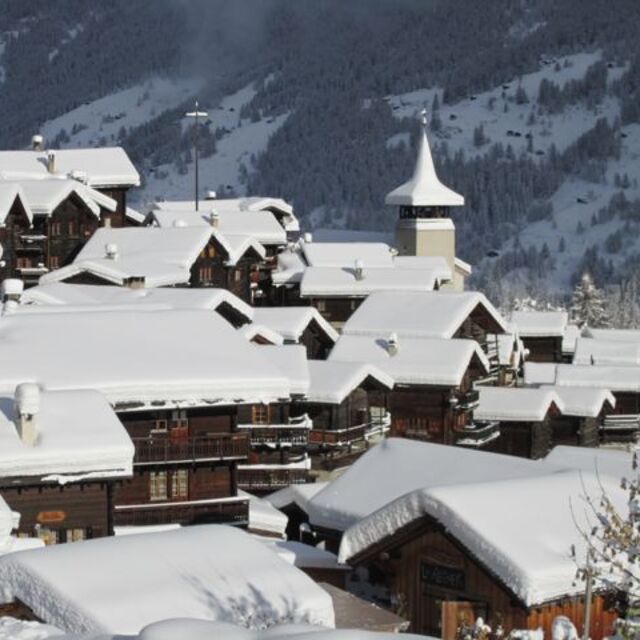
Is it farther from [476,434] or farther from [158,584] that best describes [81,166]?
[158,584]

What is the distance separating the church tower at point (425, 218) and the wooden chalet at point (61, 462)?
6185 centimetres

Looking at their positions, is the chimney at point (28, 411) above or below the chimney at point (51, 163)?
below

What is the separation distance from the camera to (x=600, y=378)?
214 feet

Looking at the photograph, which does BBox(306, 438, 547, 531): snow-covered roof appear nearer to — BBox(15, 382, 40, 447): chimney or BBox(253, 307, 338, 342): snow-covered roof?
BBox(15, 382, 40, 447): chimney

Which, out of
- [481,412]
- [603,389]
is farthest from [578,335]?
[481,412]

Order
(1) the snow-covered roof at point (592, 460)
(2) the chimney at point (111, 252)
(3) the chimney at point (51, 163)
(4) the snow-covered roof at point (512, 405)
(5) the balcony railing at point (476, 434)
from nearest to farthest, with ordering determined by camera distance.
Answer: (1) the snow-covered roof at point (592, 460)
(5) the balcony railing at point (476, 434)
(4) the snow-covered roof at point (512, 405)
(2) the chimney at point (111, 252)
(3) the chimney at point (51, 163)

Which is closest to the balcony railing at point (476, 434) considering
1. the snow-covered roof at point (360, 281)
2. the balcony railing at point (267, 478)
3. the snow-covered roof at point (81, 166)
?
the balcony railing at point (267, 478)

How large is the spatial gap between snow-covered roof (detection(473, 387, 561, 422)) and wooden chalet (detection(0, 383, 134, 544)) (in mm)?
25058

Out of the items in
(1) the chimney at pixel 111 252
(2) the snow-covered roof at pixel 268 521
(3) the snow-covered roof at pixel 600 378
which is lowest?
(2) the snow-covered roof at pixel 268 521

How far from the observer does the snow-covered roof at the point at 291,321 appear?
52344 mm

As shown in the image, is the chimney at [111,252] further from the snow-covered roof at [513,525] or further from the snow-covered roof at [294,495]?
the snow-covered roof at [513,525]

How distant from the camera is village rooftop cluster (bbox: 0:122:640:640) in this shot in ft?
74.5

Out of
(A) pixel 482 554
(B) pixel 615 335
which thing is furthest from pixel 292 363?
(B) pixel 615 335

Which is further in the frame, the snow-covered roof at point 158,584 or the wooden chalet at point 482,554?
the wooden chalet at point 482,554
